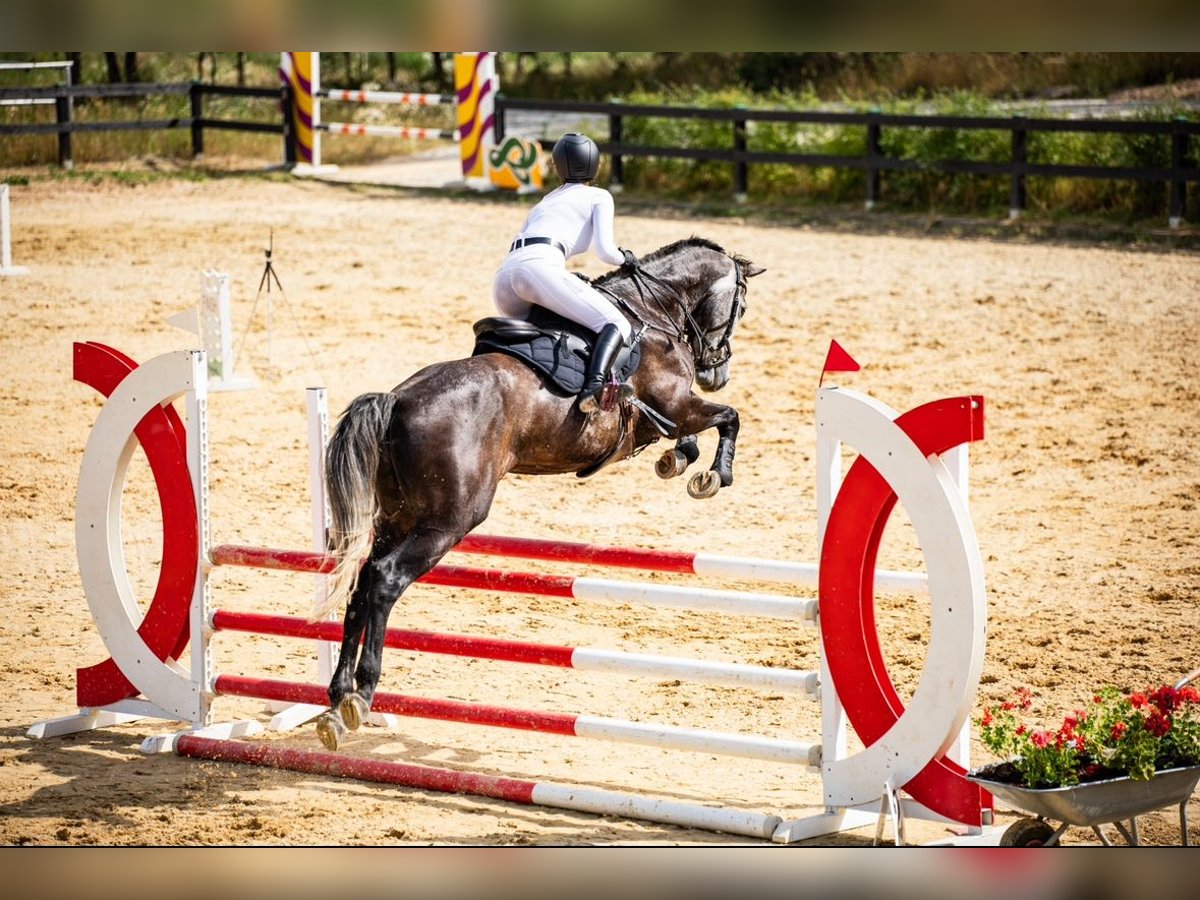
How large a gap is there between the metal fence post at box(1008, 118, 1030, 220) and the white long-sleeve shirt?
1148cm

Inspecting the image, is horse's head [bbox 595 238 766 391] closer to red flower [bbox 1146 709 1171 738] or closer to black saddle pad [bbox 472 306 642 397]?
black saddle pad [bbox 472 306 642 397]

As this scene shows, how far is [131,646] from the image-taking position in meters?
5.61

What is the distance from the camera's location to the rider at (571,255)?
5082 mm

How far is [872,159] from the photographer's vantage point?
16.5 meters

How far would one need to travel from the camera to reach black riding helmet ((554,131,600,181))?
17.3ft

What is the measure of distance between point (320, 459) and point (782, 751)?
2210 millimetres

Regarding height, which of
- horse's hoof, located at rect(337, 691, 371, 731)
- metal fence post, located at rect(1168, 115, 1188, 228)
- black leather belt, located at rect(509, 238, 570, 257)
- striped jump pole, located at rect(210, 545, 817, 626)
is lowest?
horse's hoof, located at rect(337, 691, 371, 731)

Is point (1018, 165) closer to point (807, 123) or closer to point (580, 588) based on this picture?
point (807, 123)

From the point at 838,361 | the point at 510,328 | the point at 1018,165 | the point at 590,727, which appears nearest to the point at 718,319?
the point at 510,328

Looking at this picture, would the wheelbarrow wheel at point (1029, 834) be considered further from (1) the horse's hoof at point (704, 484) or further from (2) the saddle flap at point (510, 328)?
(2) the saddle flap at point (510, 328)

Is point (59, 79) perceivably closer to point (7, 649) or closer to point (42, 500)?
point (42, 500)

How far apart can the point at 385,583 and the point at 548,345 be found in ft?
3.52

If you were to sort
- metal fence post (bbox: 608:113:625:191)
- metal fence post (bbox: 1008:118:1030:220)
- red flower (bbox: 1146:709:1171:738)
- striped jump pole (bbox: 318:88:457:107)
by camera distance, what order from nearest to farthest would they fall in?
red flower (bbox: 1146:709:1171:738) → metal fence post (bbox: 1008:118:1030:220) → metal fence post (bbox: 608:113:625:191) → striped jump pole (bbox: 318:88:457:107)

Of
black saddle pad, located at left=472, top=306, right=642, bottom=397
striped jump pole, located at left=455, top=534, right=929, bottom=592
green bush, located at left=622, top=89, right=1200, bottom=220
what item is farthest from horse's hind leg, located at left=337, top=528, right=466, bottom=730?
green bush, located at left=622, top=89, right=1200, bottom=220
